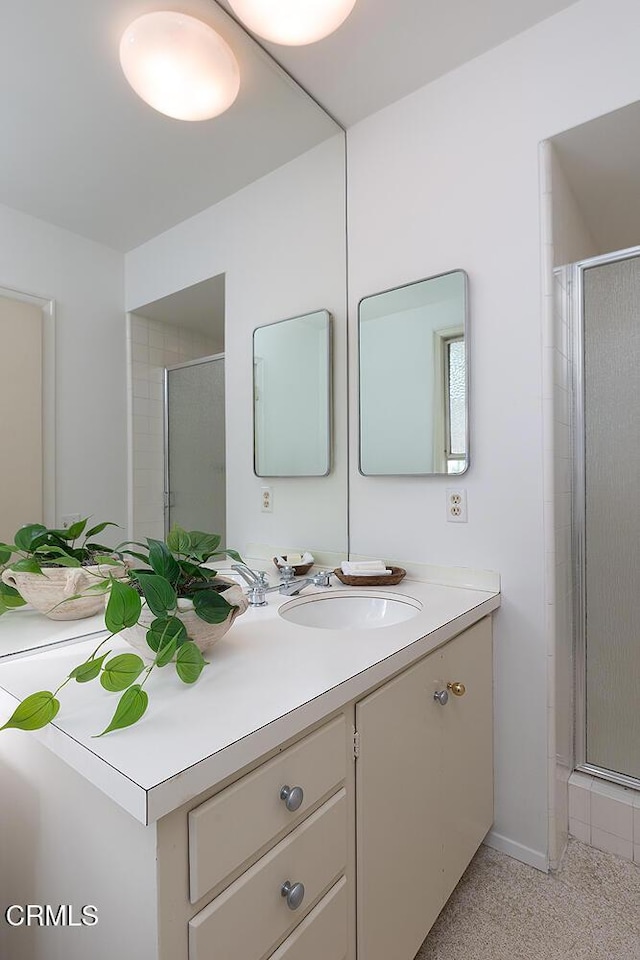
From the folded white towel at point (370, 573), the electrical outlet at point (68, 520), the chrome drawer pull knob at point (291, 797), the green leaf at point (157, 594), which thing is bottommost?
the chrome drawer pull knob at point (291, 797)

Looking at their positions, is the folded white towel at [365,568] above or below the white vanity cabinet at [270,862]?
above

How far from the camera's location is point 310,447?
5.78 feet

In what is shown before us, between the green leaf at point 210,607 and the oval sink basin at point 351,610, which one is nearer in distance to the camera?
the green leaf at point 210,607

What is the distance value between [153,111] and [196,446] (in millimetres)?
753

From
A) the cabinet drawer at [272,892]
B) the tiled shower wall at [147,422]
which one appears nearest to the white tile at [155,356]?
the tiled shower wall at [147,422]

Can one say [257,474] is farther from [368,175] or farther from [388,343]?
[368,175]

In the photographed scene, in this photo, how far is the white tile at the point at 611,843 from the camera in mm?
1466

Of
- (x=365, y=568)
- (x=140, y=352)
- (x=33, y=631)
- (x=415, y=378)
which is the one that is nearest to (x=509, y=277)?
(x=415, y=378)

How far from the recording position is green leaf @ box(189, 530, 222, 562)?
115 centimetres

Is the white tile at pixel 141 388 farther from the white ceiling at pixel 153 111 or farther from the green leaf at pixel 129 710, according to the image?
the green leaf at pixel 129 710

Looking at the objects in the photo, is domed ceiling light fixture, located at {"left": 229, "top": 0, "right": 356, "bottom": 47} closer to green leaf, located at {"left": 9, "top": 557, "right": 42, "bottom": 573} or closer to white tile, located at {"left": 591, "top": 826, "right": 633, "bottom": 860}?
green leaf, located at {"left": 9, "top": 557, "right": 42, "bottom": 573}

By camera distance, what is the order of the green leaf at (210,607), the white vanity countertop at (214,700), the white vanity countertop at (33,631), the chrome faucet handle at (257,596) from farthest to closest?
the chrome faucet handle at (257,596), the white vanity countertop at (33,631), the green leaf at (210,607), the white vanity countertop at (214,700)

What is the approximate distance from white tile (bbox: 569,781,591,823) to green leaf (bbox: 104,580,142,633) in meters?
1.53

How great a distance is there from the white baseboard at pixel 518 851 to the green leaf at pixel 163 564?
1.34 meters
